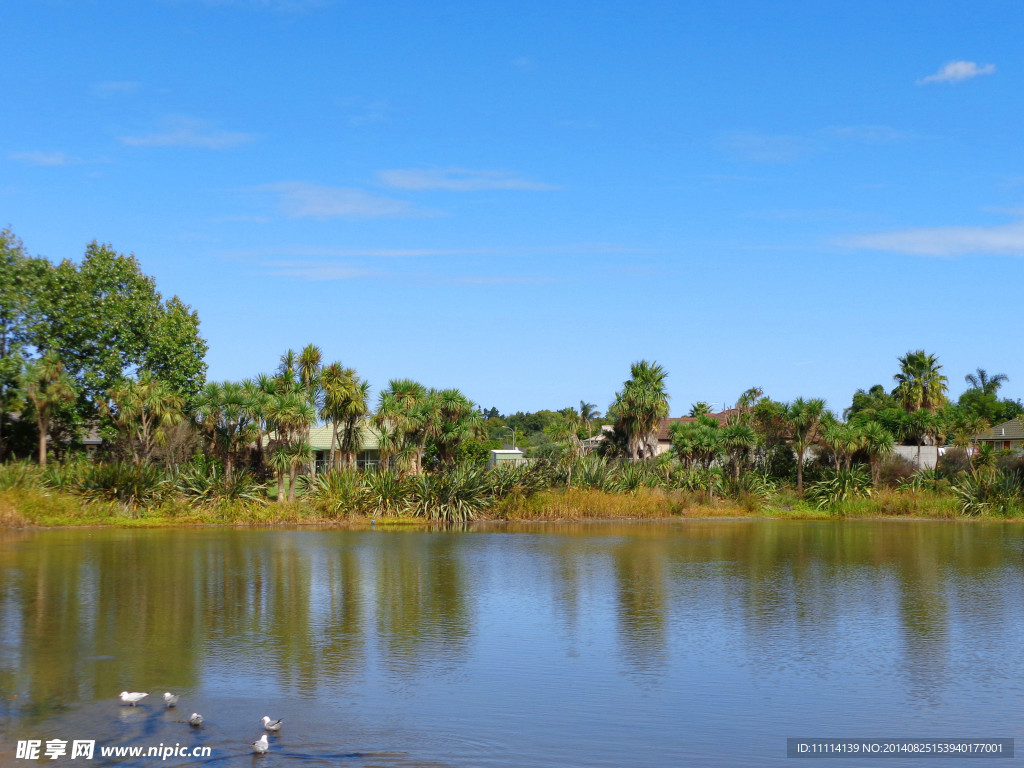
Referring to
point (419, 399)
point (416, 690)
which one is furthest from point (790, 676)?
point (419, 399)

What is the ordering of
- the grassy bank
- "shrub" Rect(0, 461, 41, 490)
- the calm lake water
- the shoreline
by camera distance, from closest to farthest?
1. the calm lake water
2. the shoreline
3. the grassy bank
4. "shrub" Rect(0, 461, 41, 490)

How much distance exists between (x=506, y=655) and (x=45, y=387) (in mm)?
34886

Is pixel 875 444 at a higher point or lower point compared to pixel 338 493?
higher

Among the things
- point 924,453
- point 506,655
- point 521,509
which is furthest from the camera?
point 924,453

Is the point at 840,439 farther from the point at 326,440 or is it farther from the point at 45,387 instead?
the point at 45,387

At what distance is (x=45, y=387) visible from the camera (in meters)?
43.0

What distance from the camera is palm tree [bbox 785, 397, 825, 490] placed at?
50.7 m

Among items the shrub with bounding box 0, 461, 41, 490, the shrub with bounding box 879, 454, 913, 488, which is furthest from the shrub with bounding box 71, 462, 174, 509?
the shrub with bounding box 879, 454, 913, 488

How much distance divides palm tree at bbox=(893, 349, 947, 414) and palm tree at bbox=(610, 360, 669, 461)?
1694 cm

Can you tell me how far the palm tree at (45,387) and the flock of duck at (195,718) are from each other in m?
33.9

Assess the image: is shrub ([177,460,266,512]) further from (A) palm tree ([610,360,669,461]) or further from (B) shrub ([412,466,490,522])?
(A) palm tree ([610,360,669,461])

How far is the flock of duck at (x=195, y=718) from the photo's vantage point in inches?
380

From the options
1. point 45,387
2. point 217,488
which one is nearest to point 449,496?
point 217,488

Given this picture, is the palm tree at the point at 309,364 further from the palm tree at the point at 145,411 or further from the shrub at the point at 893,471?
the shrub at the point at 893,471
